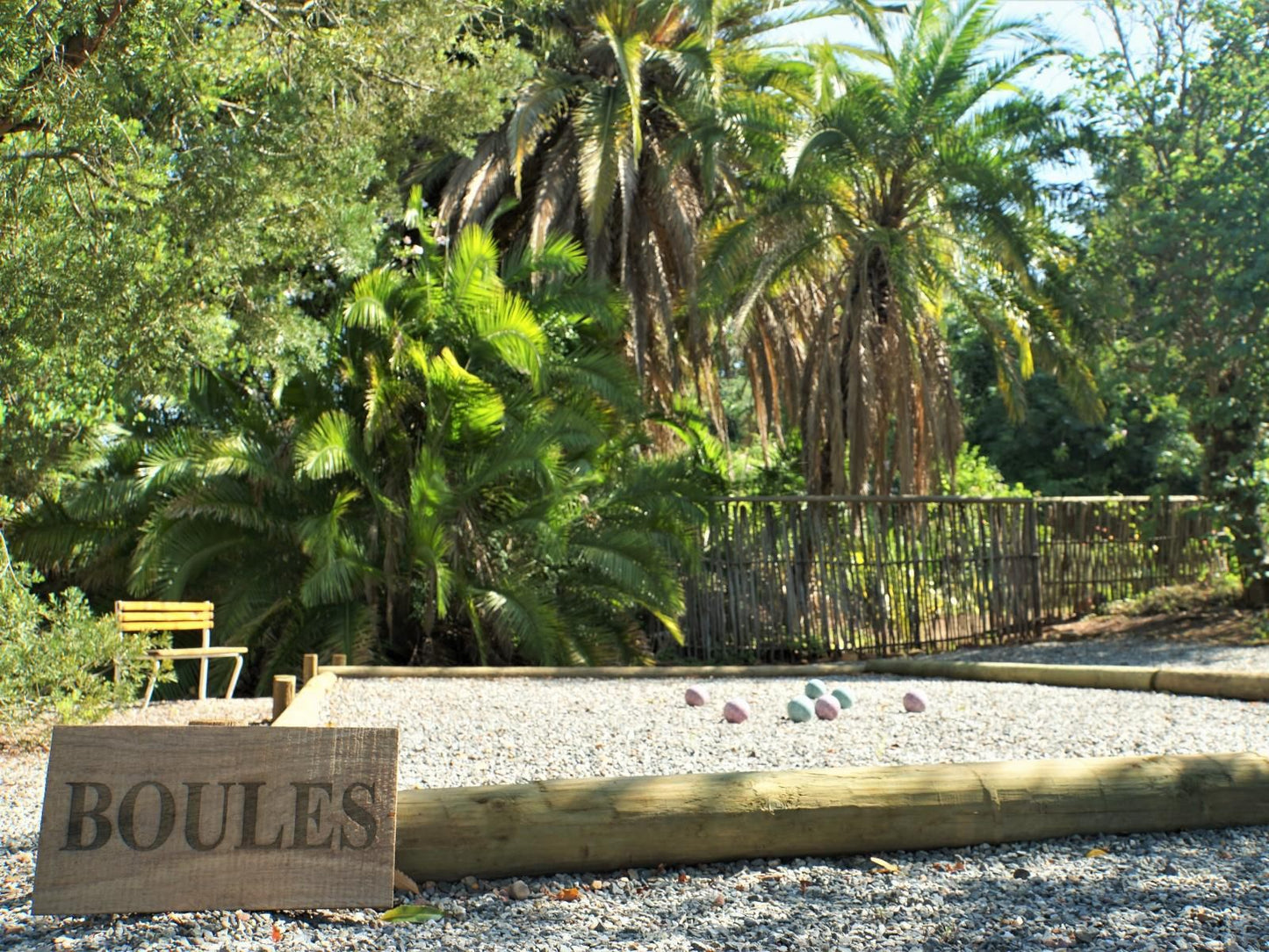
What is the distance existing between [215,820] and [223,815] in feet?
0.08

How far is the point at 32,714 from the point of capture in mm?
6684

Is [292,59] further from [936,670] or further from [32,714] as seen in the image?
[936,670]

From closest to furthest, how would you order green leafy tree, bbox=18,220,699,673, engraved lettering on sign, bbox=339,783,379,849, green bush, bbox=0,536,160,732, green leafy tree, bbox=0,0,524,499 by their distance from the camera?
1. engraved lettering on sign, bbox=339,783,379,849
2. green bush, bbox=0,536,160,732
3. green leafy tree, bbox=0,0,524,499
4. green leafy tree, bbox=18,220,699,673

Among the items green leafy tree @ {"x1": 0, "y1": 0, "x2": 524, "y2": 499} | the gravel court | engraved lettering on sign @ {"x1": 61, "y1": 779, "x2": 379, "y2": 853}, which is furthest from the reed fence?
engraved lettering on sign @ {"x1": 61, "y1": 779, "x2": 379, "y2": 853}

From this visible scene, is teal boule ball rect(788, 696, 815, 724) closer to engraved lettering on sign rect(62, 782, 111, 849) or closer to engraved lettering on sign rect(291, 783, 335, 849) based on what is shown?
engraved lettering on sign rect(291, 783, 335, 849)

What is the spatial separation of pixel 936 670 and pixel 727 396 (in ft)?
91.3

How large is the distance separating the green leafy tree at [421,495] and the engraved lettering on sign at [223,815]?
748 centimetres

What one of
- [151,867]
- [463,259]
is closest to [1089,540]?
[463,259]

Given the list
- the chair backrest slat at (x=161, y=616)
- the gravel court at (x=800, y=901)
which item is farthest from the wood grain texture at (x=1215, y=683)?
the chair backrest slat at (x=161, y=616)

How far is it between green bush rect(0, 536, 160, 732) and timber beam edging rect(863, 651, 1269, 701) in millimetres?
5857

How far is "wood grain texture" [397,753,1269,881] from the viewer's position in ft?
11.2

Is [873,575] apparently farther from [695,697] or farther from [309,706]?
[309,706]

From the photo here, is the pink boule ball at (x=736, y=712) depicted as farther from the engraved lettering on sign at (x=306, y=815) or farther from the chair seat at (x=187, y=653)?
the chair seat at (x=187, y=653)

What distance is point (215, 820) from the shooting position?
125 inches
